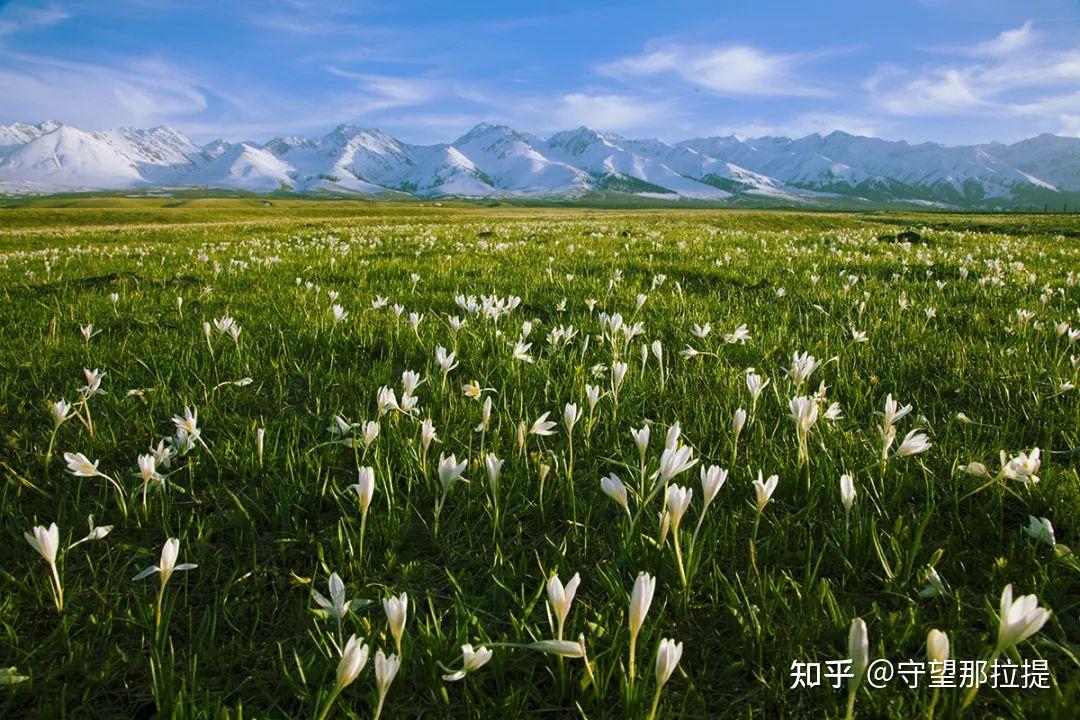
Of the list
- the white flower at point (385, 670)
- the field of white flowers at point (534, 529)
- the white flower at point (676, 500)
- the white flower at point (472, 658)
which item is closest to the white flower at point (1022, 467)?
the field of white flowers at point (534, 529)

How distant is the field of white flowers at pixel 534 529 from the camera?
1714 mm

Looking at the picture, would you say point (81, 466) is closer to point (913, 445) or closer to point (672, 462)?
point (672, 462)

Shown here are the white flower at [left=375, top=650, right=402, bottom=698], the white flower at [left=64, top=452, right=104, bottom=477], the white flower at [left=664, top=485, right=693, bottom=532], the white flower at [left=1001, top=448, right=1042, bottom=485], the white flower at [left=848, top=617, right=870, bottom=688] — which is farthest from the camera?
the white flower at [left=64, top=452, right=104, bottom=477]

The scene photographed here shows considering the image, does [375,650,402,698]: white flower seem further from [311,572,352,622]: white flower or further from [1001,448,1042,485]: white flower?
[1001,448,1042,485]: white flower

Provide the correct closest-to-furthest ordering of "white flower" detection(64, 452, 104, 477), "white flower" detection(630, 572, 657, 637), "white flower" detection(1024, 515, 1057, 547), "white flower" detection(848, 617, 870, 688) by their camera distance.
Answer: "white flower" detection(848, 617, 870, 688) < "white flower" detection(630, 572, 657, 637) < "white flower" detection(1024, 515, 1057, 547) < "white flower" detection(64, 452, 104, 477)

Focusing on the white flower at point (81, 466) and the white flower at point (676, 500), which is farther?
the white flower at point (81, 466)

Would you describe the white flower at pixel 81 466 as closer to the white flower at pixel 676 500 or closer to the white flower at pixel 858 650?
the white flower at pixel 676 500

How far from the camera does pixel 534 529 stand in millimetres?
2496

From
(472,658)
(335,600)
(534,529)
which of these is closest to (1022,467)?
(534,529)

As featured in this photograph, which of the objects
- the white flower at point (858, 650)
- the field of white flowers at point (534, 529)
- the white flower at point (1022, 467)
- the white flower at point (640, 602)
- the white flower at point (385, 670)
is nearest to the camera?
the white flower at point (858, 650)

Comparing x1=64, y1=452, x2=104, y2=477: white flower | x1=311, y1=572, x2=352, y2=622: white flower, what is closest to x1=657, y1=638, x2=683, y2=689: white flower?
x1=311, y1=572, x2=352, y2=622: white flower

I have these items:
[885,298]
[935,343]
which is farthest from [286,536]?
[885,298]

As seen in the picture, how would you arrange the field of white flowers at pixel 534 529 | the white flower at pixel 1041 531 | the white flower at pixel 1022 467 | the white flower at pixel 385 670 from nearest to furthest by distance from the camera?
the white flower at pixel 385 670 < the field of white flowers at pixel 534 529 < the white flower at pixel 1041 531 < the white flower at pixel 1022 467

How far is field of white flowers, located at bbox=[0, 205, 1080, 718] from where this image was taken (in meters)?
1.71
